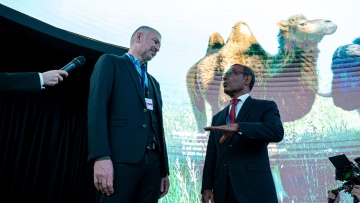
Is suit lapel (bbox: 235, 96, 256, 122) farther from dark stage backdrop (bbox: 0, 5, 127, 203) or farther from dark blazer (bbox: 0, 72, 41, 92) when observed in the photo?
dark stage backdrop (bbox: 0, 5, 127, 203)

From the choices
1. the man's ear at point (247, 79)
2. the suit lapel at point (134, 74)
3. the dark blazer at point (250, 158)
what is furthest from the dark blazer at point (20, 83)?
the man's ear at point (247, 79)

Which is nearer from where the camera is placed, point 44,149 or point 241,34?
point 44,149

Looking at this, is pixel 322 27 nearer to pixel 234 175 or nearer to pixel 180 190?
pixel 180 190

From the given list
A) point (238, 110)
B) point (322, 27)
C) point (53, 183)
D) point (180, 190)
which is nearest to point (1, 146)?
point (53, 183)

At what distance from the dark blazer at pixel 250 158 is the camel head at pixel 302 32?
702 centimetres

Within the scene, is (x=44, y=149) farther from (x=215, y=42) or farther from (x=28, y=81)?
(x=215, y=42)

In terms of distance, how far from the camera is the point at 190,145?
6234 millimetres

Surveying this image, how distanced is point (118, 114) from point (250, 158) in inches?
27.4

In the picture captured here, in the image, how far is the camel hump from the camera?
7.98 m

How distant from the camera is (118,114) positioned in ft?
4.00

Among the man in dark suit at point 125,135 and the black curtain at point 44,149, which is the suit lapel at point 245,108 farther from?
the black curtain at point 44,149

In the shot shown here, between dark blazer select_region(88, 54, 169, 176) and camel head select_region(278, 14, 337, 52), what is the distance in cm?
748

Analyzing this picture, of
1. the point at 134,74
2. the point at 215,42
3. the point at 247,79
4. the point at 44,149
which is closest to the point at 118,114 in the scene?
the point at 134,74

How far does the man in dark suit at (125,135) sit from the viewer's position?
1.10m
